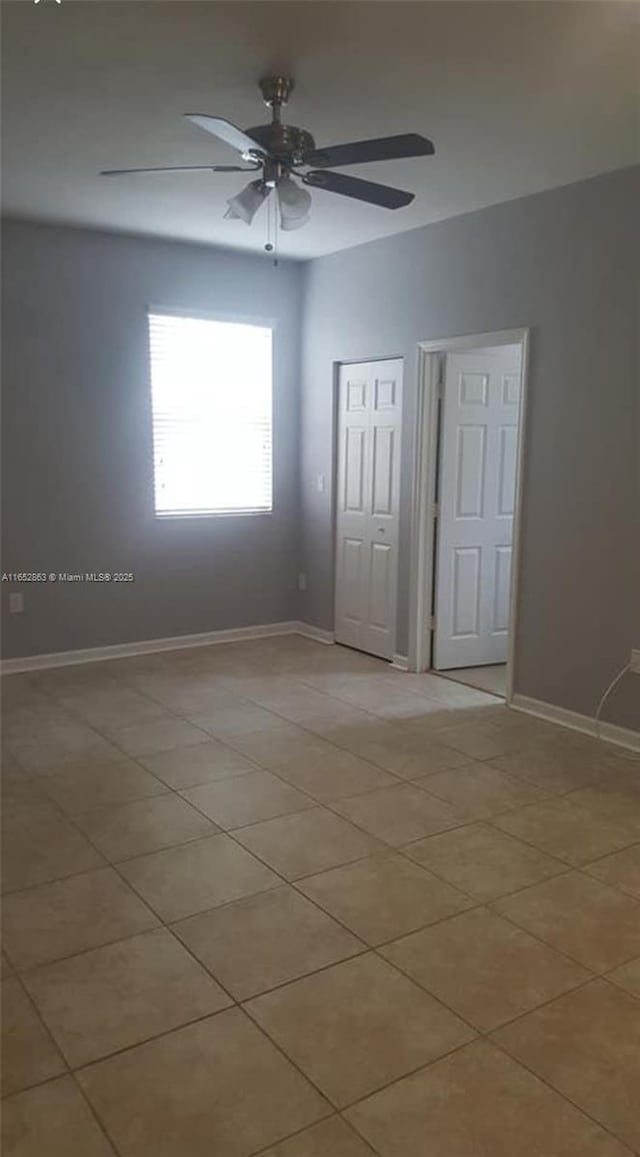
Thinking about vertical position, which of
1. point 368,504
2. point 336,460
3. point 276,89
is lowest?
point 368,504

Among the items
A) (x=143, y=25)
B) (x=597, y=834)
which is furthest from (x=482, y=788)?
(x=143, y=25)

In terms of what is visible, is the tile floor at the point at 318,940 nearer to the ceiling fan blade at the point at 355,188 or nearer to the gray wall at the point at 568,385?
the gray wall at the point at 568,385

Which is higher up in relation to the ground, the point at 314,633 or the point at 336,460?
the point at 336,460

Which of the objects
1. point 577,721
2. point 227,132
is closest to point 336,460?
point 577,721

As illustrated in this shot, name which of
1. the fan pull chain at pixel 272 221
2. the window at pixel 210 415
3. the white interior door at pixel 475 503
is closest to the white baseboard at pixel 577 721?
the white interior door at pixel 475 503

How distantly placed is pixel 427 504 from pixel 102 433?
2113mm

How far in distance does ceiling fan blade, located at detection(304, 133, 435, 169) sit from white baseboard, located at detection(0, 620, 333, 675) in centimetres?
360

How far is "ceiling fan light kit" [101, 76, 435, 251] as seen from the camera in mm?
2635

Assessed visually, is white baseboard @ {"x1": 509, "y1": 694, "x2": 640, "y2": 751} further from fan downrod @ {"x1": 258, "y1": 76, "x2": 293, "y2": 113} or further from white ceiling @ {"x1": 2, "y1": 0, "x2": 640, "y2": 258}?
fan downrod @ {"x1": 258, "y1": 76, "x2": 293, "y2": 113}

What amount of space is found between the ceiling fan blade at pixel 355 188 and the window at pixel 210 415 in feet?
8.82

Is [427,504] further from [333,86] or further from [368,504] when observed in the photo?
[333,86]

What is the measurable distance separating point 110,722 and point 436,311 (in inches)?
117

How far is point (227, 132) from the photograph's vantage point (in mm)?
2586

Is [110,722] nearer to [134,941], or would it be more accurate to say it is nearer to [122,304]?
[134,941]
